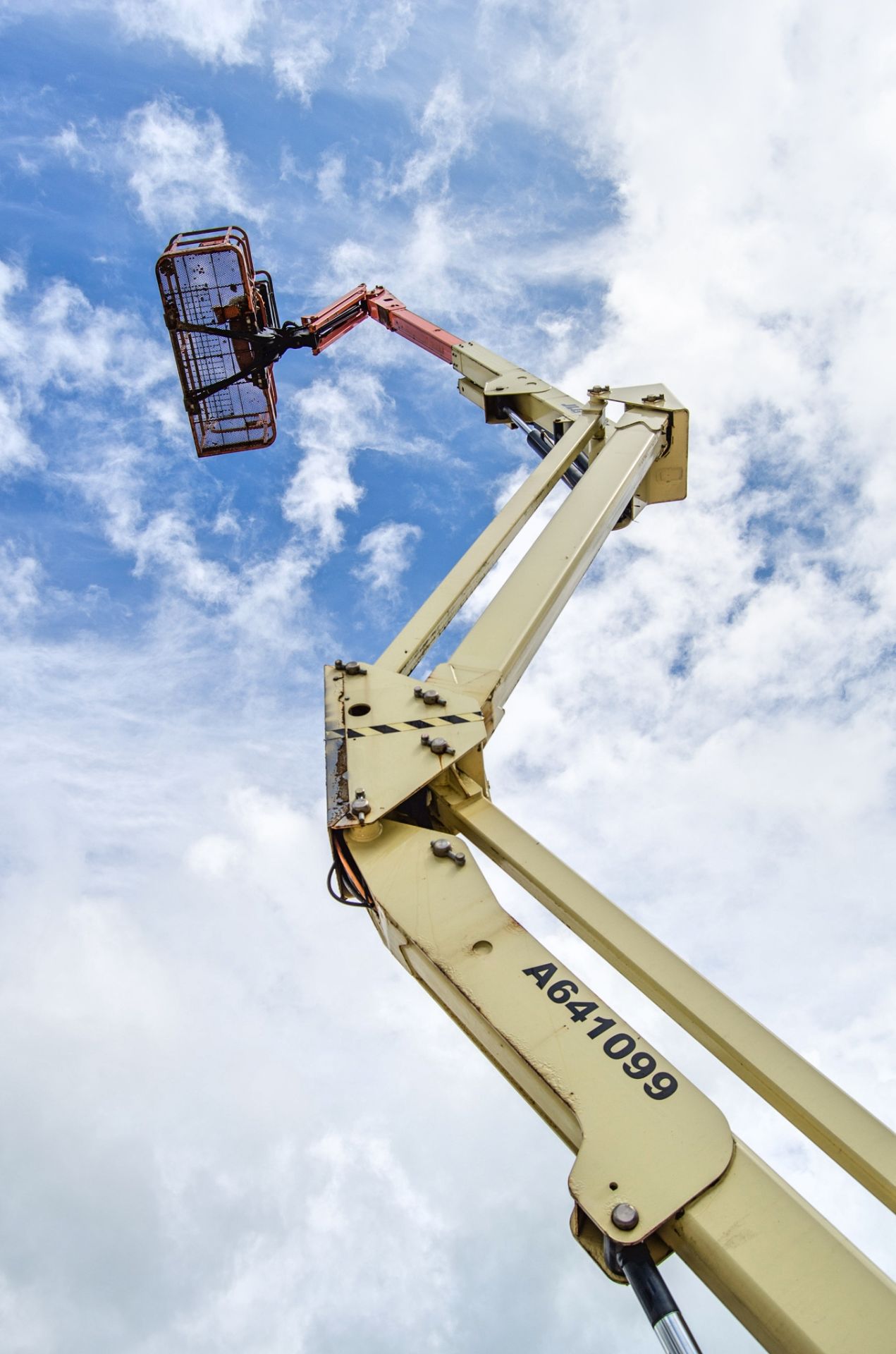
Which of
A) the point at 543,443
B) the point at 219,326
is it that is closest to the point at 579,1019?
the point at 543,443

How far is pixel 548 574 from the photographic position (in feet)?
14.7

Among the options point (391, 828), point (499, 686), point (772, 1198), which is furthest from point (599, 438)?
point (772, 1198)

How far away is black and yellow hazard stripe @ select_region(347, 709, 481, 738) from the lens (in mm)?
3467

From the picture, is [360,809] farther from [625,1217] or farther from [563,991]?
[625,1217]

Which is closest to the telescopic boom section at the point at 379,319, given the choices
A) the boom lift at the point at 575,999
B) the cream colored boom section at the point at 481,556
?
the cream colored boom section at the point at 481,556

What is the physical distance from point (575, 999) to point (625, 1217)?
0.60m

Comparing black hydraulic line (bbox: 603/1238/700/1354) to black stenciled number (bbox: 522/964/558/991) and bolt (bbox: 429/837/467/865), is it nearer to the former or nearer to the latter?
black stenciled number (bbox: 522/964/558/991)

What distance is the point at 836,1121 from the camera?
2.21 m

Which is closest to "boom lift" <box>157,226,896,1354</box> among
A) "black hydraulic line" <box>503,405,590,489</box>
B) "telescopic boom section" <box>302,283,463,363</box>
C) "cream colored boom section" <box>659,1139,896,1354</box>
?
"cream colored boom section" <box>659,1139,896,1354</box>

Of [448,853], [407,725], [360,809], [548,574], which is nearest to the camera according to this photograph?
[448,853]

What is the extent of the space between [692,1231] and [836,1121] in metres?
0.48

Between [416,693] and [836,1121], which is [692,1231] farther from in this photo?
[416,693]

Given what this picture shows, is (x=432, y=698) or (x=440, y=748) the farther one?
(x=432, y=698)

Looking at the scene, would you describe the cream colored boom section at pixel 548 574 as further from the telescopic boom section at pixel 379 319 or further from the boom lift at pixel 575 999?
the telescopic boom section at pixel 379 319
